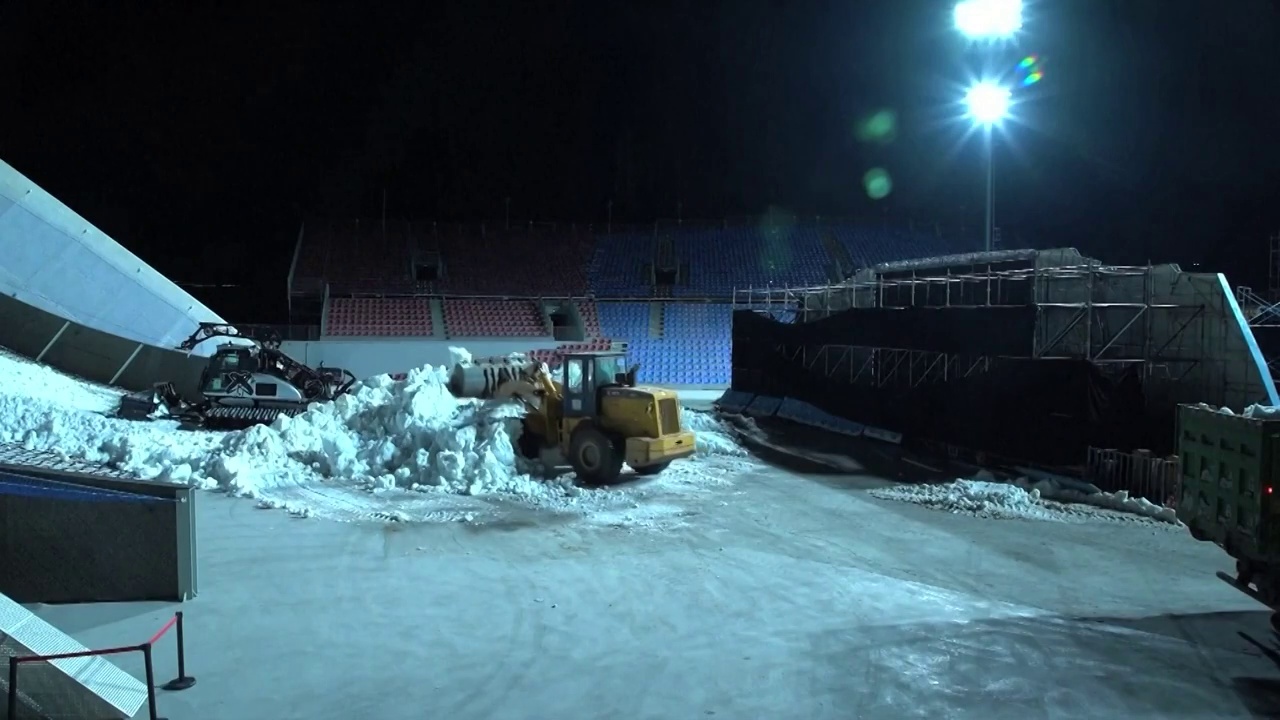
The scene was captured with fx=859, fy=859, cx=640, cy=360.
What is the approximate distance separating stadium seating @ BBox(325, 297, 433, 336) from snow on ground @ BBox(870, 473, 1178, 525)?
82.1 feet

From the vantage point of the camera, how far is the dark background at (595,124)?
27.5 metres

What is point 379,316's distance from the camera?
115ft

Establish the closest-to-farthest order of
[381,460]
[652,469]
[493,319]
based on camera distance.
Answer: [381,460] → [652,469] → [493,319]

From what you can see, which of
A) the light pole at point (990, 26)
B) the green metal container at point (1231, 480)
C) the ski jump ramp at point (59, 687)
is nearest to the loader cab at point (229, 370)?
the ski jump ramp at point (59, 687)

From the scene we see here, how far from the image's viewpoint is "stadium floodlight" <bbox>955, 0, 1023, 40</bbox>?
18000 millimetres

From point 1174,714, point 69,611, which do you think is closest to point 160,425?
point 69,611

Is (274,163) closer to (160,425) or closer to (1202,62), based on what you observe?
(160,425)

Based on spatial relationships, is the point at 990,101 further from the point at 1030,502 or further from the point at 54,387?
the point at 54,387

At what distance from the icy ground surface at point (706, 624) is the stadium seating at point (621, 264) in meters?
28.7

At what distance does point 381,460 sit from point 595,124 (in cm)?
2771

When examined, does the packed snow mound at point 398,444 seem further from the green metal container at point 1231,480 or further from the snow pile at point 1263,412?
the snow pile at point 1263,412

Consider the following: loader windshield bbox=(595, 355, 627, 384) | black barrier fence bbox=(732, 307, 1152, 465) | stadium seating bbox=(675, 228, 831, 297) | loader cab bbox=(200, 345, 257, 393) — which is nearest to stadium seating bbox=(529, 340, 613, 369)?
stadium seating bbox=(675, 228, 831, 297)

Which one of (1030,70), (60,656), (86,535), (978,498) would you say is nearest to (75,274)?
(86,535)

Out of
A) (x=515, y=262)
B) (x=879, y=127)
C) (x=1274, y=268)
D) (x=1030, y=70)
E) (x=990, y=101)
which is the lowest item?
(x=1274, y=268)
